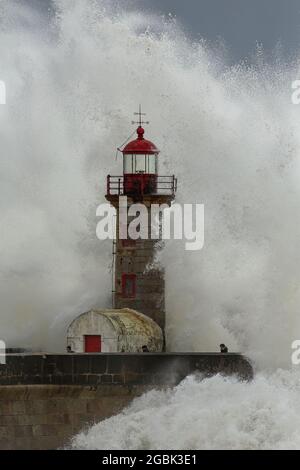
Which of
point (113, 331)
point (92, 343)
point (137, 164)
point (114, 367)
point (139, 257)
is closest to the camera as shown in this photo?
point (114, 367)

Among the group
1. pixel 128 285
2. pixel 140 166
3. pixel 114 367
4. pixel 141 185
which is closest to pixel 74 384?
pixel 114 367

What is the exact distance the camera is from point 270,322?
77.5 ft

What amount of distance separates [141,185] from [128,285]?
1.41m

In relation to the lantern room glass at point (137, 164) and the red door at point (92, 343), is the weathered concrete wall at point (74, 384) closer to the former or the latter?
the red door at point (92, 343)

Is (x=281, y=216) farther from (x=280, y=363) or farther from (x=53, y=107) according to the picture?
(x=53, y=107)

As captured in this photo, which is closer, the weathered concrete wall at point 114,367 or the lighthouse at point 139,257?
the weathered concrete wall at point 114,367

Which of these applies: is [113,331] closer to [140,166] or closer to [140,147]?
[140,166]

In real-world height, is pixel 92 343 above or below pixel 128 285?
below

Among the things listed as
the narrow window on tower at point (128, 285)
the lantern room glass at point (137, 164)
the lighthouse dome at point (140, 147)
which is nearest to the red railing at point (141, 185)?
the lantern room glass at point (137, 164)

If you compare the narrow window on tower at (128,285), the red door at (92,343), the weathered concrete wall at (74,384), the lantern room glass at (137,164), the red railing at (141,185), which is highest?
the lantern room glass at (137,164)

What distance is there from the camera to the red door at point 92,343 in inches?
942

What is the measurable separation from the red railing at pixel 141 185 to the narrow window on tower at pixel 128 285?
1.16 m

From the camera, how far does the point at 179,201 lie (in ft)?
86.3

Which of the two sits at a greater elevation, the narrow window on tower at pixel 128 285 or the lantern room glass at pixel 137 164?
the lantern room glass at pixel 137 164
